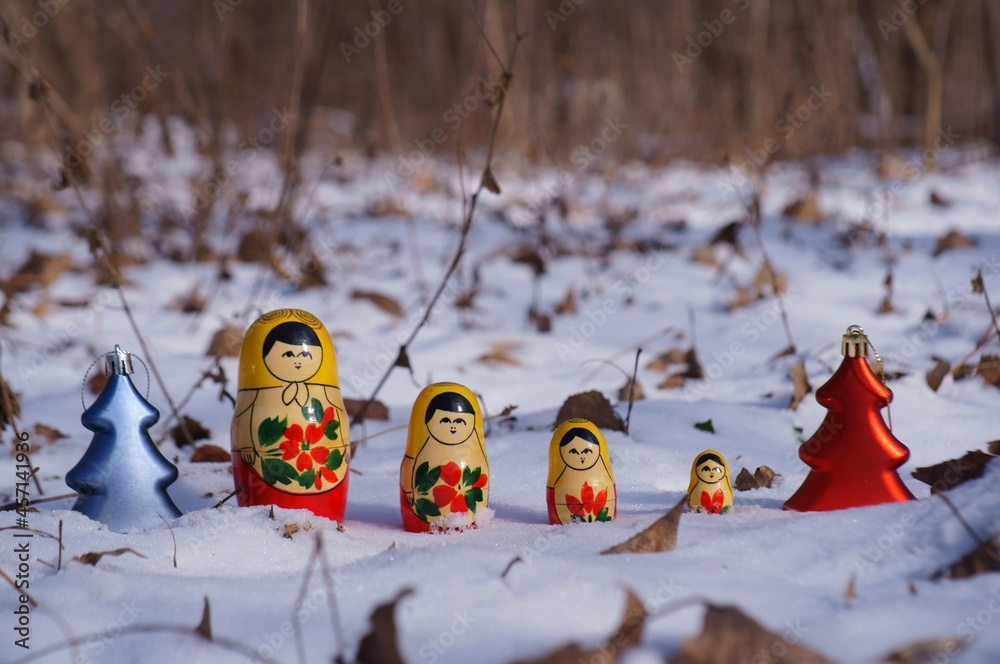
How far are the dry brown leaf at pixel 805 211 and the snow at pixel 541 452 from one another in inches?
4.9

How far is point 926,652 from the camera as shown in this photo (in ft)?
3.84

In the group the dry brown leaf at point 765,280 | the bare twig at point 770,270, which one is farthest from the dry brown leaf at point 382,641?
the dry brown leaf at point 765,280

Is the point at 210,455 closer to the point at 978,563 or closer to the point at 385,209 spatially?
the point at 978,563

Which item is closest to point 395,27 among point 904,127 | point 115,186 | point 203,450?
point 115,186

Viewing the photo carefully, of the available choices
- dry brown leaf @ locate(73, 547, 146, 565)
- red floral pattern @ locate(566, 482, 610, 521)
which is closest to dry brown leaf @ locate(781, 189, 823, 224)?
red floral pattern @ locate(566, 482, 610, 521)

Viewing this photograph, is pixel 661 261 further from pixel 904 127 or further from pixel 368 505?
pixel 904 127

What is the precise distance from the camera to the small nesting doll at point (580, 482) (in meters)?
1.86

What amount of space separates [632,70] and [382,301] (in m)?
5.45

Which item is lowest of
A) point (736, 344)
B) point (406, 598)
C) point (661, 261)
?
point (406, 598)

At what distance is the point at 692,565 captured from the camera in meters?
1.50

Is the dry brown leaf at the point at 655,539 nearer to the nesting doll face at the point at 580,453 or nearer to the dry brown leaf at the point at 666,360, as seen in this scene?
the nesting doll face at the point at 580,453

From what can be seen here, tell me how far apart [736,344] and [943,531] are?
1.97 metres

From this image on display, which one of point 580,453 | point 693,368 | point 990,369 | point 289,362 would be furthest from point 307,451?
point 990,369

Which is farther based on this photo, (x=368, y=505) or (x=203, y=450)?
(x=203, y=450)
